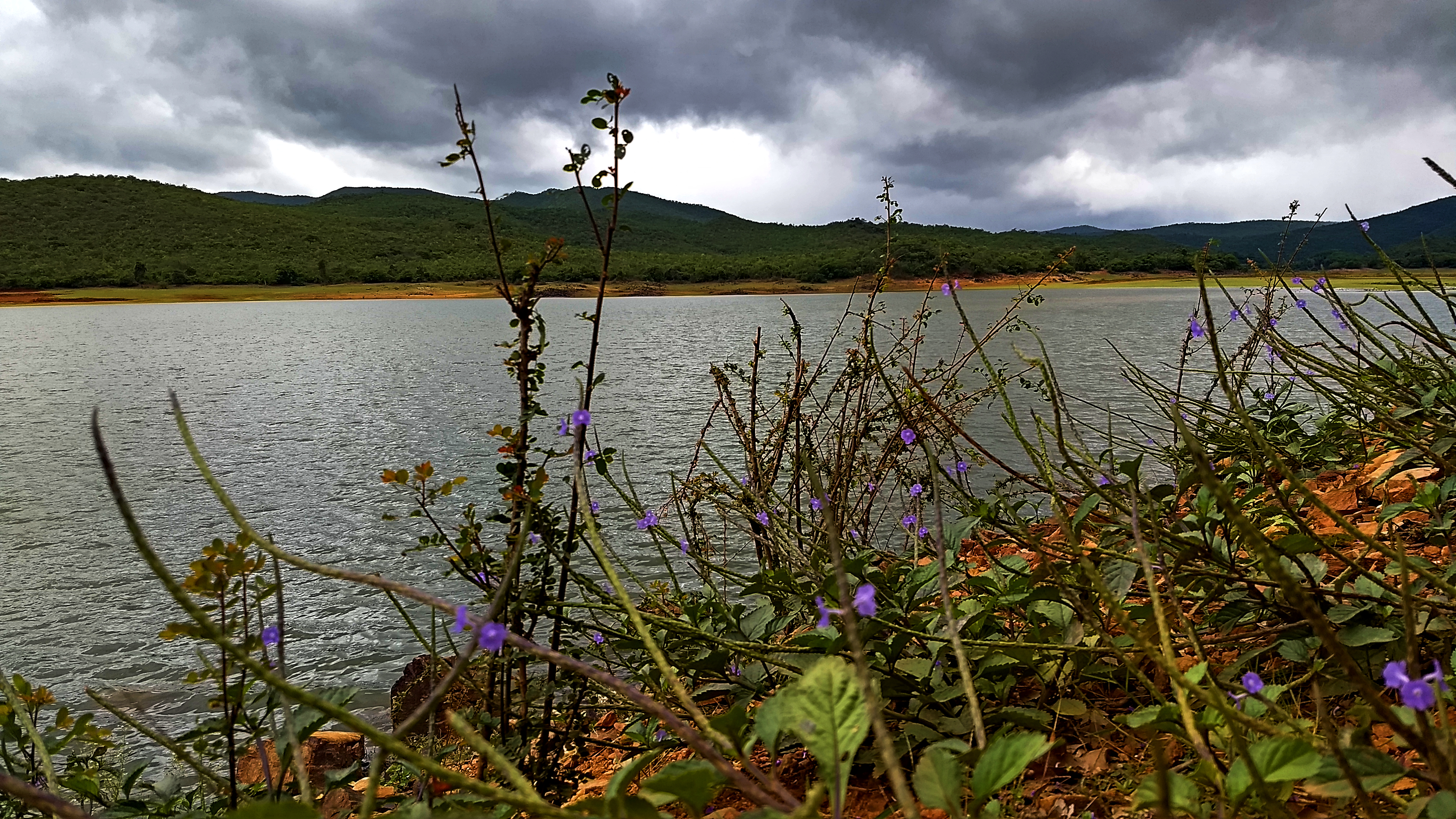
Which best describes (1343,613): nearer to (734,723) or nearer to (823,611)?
(823,611)

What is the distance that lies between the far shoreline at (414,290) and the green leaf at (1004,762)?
2021 inches

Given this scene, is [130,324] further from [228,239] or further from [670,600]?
[228,239]

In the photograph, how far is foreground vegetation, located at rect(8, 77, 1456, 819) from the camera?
770 millimetres

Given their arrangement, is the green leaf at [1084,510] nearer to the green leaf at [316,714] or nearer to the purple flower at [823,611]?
the purple flower at [823,611]

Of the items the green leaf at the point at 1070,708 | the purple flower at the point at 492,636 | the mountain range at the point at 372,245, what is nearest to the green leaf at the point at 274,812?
the purple flower at the point at 492,636

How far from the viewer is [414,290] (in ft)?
220

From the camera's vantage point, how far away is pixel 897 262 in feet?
15.1

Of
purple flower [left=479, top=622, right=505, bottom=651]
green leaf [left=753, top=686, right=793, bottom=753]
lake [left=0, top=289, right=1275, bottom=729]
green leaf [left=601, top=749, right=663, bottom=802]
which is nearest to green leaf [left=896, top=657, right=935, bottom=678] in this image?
green leaf [left=753, top=686, right=793, bottom=753]

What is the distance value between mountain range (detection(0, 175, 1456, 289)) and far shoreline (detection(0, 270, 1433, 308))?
1189mm

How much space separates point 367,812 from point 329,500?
7.09 meters

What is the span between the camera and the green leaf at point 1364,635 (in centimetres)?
133

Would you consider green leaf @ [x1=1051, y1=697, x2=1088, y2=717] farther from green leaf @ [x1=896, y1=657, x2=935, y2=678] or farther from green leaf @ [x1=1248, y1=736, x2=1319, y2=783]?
green leaf @ [x1=1248, y1=736, x2=1319, y2=783]

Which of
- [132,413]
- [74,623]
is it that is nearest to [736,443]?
[74,623]

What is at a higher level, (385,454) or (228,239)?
(228,239)
